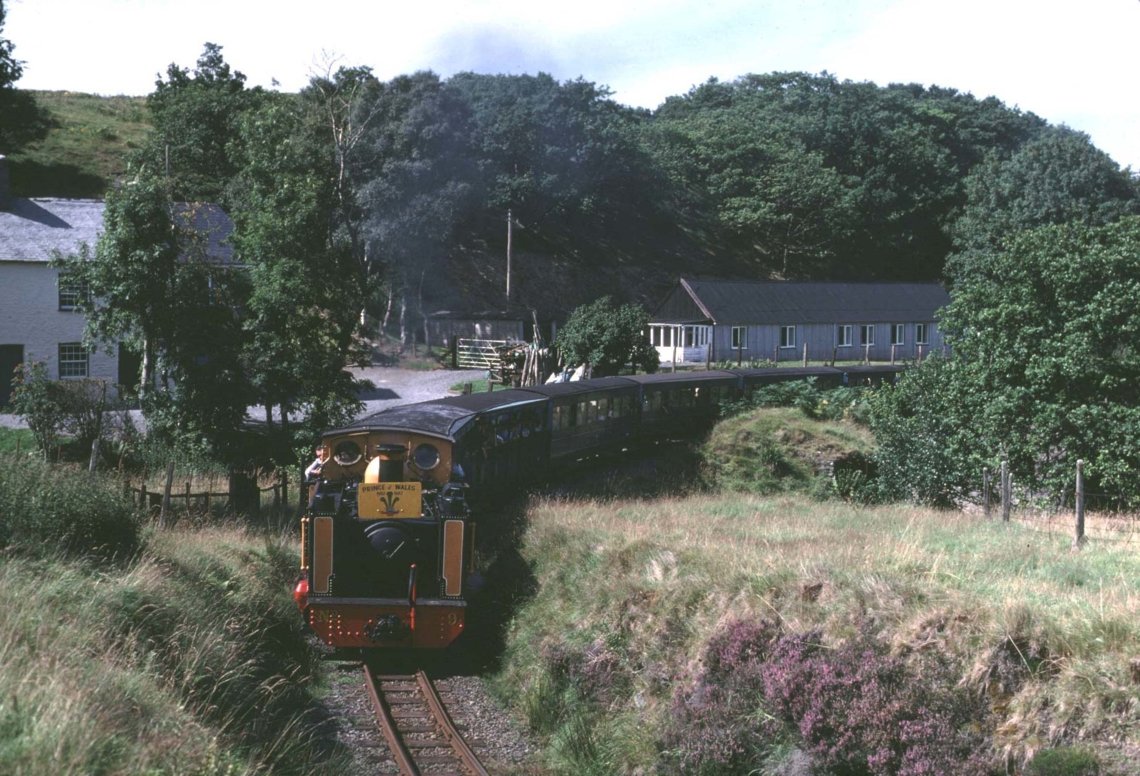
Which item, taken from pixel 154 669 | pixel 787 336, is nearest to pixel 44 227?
pixel 154 669

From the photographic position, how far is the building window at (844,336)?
175ft

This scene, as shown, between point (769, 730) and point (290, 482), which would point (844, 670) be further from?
point (290, 482)

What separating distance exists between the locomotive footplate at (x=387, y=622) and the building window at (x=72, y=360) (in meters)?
24.0

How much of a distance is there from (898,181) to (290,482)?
2229 inches

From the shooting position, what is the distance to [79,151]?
6469 centimetres

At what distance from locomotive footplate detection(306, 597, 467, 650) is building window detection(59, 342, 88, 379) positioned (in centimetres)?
2399

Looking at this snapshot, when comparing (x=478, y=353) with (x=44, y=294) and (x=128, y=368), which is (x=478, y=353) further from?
(x=44, y=294)

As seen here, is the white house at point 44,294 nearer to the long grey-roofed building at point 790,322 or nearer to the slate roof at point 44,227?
the slate roof at point 44,227

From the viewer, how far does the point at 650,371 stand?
39.4 m

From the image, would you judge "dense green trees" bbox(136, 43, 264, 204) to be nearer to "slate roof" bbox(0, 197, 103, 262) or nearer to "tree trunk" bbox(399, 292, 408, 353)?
"tree trunk" bbox(399, 292, 408, 353)

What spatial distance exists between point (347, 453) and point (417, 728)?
465cm

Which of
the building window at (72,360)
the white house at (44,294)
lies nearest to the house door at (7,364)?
the white house at (44,294)

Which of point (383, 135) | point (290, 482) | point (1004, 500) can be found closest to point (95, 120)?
point (383, 135)

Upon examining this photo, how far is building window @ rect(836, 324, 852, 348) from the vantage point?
53.3m
